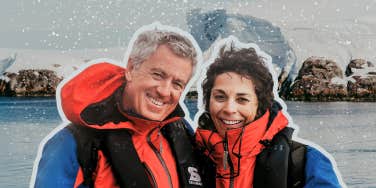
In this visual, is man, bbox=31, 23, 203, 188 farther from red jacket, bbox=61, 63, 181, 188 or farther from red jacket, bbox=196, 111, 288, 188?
red jacket, bbox=196, 111, 288, 188

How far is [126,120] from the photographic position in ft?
6.35

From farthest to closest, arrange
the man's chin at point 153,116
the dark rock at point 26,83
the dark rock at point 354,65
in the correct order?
the dark rock at point 354,65
the dark rock at point 26,83
the man's chin at point 153,116

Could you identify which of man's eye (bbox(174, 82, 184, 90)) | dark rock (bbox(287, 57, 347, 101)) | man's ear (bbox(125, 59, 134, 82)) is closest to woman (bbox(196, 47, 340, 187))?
man's eye (bbox(174, 82, 184, 90))

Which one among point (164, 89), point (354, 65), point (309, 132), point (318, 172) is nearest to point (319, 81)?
point (309, 132)

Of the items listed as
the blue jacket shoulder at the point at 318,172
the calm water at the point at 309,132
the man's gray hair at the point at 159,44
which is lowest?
the calm water at the point at 309,132

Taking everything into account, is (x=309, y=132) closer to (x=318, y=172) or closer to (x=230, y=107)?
(x=318, y=172)

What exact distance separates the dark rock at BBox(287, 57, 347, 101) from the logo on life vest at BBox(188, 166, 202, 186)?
88 cm

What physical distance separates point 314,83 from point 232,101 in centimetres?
103

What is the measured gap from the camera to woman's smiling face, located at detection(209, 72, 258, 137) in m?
1.93

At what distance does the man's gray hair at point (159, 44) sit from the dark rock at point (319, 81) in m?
0.91

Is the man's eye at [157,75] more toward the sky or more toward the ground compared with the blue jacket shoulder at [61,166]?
more toward the sky

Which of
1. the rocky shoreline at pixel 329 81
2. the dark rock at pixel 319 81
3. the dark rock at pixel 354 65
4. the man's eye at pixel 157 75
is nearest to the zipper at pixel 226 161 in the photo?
the man's eye at pixel 157 75

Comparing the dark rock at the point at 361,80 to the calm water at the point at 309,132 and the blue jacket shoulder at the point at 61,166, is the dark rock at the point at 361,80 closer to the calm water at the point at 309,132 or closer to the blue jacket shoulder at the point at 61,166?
the calm water at the point at 309,132

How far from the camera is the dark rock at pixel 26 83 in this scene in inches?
93.0
